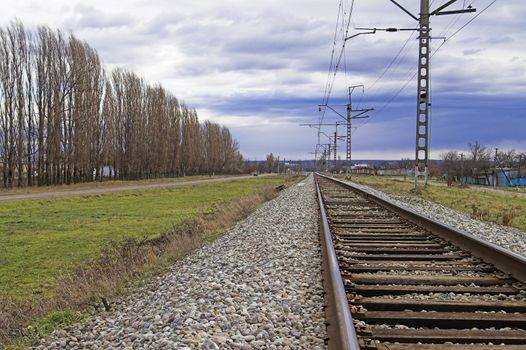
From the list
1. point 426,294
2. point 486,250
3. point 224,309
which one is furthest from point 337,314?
point 486,250

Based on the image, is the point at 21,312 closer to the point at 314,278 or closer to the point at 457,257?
the point at 314,278

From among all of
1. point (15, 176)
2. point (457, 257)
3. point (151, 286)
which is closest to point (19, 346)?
point (151, 286)

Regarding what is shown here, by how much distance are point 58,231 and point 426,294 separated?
15748 millimetres

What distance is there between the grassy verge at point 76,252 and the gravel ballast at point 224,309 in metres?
0.89

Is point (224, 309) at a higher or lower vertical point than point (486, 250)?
lower

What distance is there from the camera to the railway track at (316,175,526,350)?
3988 mm

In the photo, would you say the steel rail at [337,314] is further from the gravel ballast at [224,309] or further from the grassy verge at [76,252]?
the grassy verge at [76,252]

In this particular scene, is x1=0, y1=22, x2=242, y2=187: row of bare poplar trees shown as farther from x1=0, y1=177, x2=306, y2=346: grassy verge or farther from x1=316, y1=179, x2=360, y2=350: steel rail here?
x1=316, y1=179, x2=360, y2=350: steel rail

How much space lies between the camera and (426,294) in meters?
5.43

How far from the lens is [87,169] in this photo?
59.5 metres

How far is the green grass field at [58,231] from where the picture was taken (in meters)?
11.2

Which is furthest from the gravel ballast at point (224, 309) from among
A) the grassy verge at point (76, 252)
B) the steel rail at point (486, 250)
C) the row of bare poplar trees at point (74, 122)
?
the row of bare poplar trees at point (74, 122)

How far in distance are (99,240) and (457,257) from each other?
11915 millimetres

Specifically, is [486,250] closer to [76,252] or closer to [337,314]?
[337,314]
